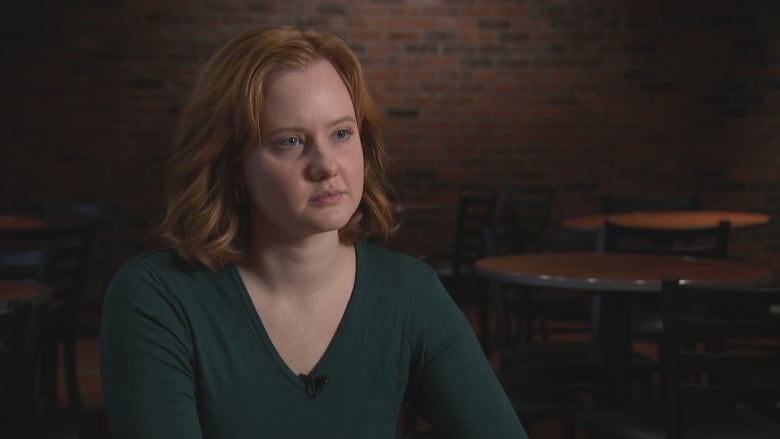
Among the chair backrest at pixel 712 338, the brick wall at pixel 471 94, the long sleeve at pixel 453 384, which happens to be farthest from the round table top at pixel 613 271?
the brick wall at pixel 471 94

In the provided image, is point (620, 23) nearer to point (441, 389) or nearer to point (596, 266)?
point (596, 266)

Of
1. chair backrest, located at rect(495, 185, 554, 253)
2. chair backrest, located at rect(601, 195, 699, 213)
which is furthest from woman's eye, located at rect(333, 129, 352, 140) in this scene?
chair backrest, located at rect(601, 195, 699, 213)

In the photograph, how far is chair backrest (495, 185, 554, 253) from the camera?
4.71 metres

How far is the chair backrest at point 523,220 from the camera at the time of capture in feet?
15.4

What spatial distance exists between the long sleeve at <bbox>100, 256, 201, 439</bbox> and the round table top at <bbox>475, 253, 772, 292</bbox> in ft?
5.96

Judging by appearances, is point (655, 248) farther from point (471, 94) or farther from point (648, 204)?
point (471, 94)

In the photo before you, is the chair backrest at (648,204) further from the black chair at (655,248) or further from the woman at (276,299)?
the woman at (276,299)

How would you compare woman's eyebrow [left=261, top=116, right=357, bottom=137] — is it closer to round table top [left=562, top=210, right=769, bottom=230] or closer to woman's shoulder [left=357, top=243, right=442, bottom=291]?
woman's shoulder [left=357, top=243, right=442, bottom=291]

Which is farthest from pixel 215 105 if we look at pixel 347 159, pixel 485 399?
pixel 485 399

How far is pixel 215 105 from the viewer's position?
1300 mm

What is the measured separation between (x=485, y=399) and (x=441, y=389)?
55 mm

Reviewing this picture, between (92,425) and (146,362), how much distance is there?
4.7 inches

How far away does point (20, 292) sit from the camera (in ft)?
9.97

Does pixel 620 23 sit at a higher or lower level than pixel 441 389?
higher
